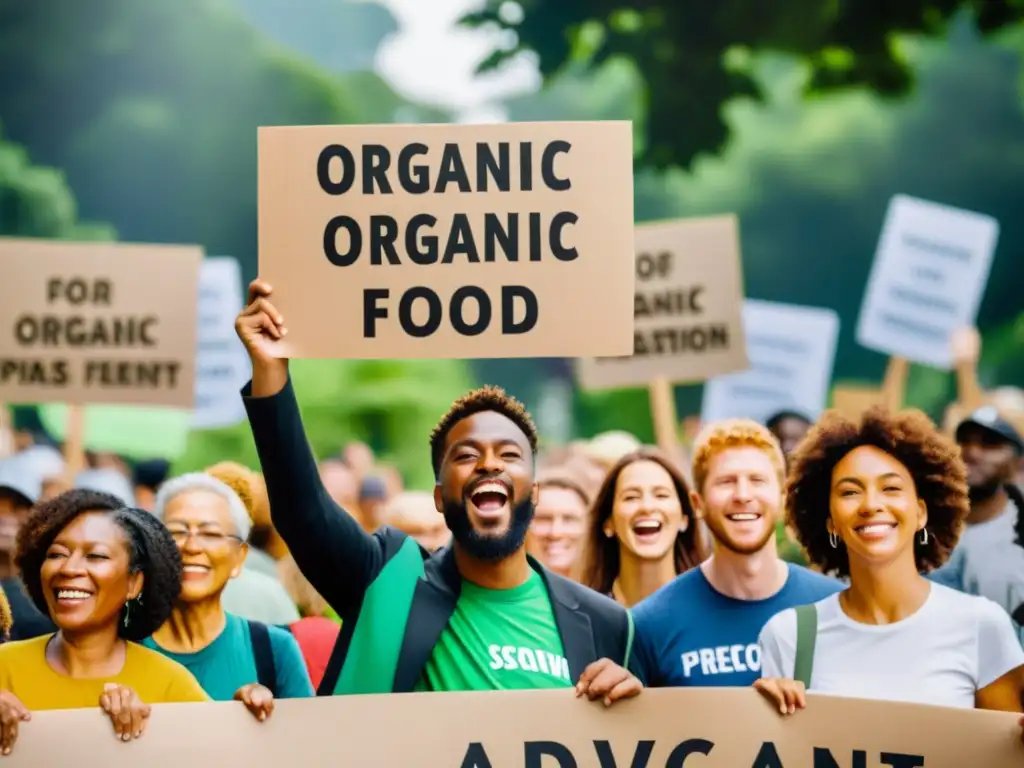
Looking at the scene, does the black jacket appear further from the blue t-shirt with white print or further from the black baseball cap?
the black baseball cap

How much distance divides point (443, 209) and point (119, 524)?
1046 millimetres

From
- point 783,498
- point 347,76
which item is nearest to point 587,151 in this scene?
point 783,498

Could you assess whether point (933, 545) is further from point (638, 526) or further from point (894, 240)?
point (894, 240)

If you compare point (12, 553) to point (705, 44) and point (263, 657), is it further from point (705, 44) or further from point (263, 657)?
point (705, 44)

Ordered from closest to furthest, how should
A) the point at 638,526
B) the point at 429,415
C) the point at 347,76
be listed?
the point at 638,526 → the point at 429,415 → the point at 347,76

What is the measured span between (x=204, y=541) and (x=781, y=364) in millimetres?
5417

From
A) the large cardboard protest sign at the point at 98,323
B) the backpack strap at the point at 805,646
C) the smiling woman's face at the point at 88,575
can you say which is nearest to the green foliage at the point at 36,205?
the large cardboard protest sign at the point at 98,323

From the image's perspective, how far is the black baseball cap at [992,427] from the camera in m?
6.07

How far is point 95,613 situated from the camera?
3787mm

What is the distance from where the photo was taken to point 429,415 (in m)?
22.5

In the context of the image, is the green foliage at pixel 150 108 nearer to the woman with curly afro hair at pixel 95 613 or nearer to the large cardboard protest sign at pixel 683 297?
the large cardboard protest sign at pixel 683 297

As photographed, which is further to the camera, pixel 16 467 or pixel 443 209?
pixel 16 467

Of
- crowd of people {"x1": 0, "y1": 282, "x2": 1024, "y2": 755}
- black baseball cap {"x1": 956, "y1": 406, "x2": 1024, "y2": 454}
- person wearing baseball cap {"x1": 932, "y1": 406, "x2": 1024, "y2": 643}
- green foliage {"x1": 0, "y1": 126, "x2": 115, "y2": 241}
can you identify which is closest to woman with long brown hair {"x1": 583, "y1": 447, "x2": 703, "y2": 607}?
crowd of people {"x1": 0, "y1": 282, "x2": 1024, "y2": 755}

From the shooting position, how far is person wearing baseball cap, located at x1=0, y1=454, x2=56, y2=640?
5000 millimetres
